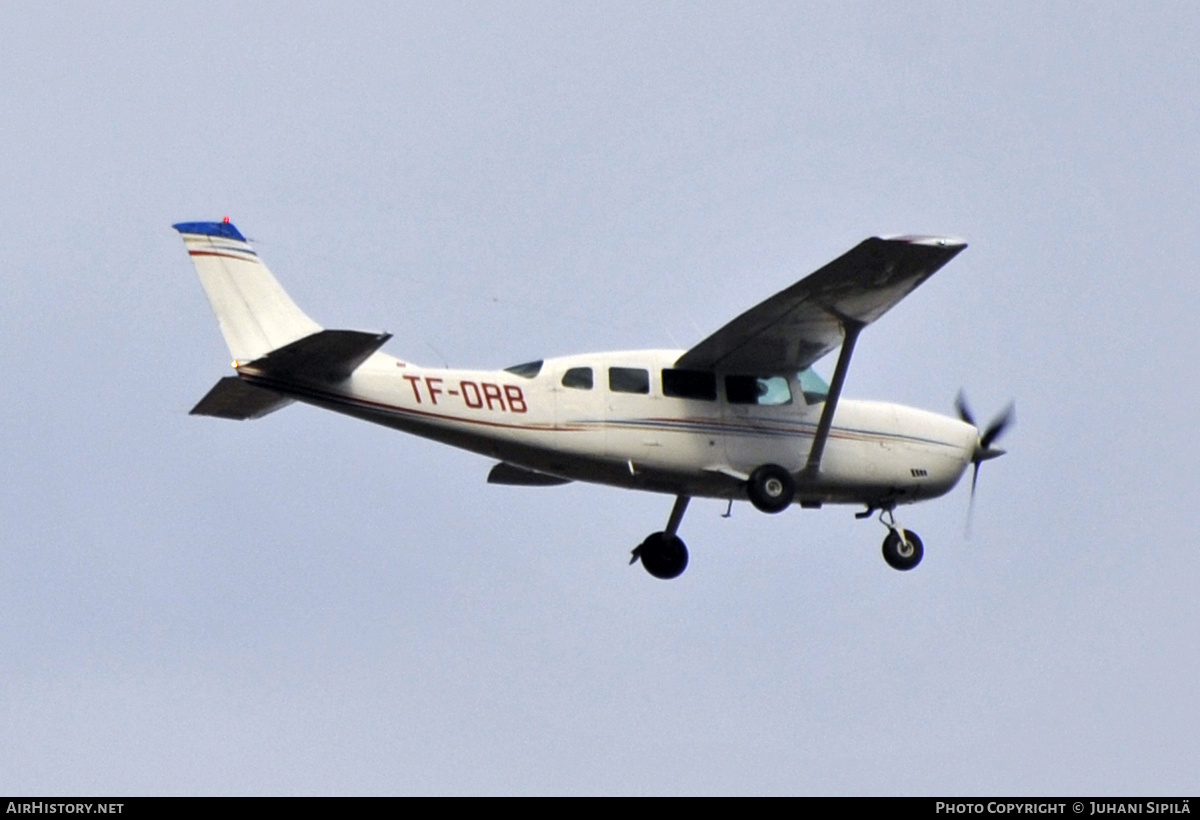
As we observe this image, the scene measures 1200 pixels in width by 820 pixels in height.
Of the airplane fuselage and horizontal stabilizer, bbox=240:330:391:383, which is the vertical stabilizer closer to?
horizontal stabilizer, bbox=240:330:391:383

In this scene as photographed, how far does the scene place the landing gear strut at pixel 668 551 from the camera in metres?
30.3

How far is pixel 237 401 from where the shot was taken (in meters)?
28.2

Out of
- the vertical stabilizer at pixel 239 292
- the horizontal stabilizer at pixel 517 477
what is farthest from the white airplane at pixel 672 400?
the horizontal stabilizer at pixel 517 477

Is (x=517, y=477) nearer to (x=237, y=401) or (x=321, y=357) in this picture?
(x=237, y=401)

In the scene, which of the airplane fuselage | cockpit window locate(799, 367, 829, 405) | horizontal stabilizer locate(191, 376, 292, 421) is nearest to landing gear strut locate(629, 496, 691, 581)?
the airplane fuselage

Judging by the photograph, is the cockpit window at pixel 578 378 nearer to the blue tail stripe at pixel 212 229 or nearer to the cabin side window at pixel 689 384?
the cabin side window at pixel 689 384

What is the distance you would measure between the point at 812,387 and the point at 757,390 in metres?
0.84

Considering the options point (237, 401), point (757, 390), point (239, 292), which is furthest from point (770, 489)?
point (239, 292)

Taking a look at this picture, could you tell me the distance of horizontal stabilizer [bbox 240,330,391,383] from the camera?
1032 inches
